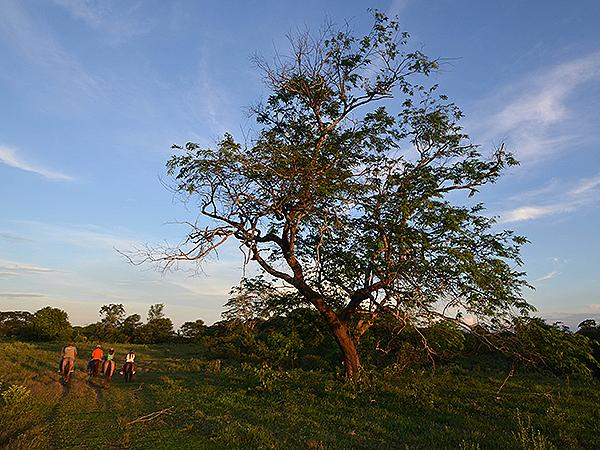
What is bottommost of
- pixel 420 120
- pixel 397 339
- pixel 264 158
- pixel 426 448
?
pixel 426 448

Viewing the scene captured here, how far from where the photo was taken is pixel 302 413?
36.6 ft

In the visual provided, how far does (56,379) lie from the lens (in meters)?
17.6

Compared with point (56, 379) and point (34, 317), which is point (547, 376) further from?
point (34, 317)

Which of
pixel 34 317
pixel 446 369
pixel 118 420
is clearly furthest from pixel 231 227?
pixel 34 317

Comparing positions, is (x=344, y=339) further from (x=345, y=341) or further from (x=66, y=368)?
(x=66, y=368)

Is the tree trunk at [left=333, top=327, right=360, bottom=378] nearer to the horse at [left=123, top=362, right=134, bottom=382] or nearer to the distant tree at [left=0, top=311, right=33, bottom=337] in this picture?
the horse at [left=123, top=362, right=134, bottom=382]

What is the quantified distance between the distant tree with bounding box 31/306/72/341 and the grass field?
35.2m

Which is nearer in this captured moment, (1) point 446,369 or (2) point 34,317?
(1) point 446,369

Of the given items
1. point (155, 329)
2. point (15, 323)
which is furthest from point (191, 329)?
point (15, 323)

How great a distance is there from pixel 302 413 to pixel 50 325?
154 feet

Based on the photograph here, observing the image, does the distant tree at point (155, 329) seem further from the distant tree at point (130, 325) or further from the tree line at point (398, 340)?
the tree line at point (398, 340)

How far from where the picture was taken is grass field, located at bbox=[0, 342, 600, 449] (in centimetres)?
852

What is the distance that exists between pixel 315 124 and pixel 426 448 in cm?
1027

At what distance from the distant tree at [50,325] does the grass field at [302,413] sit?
35.2m
